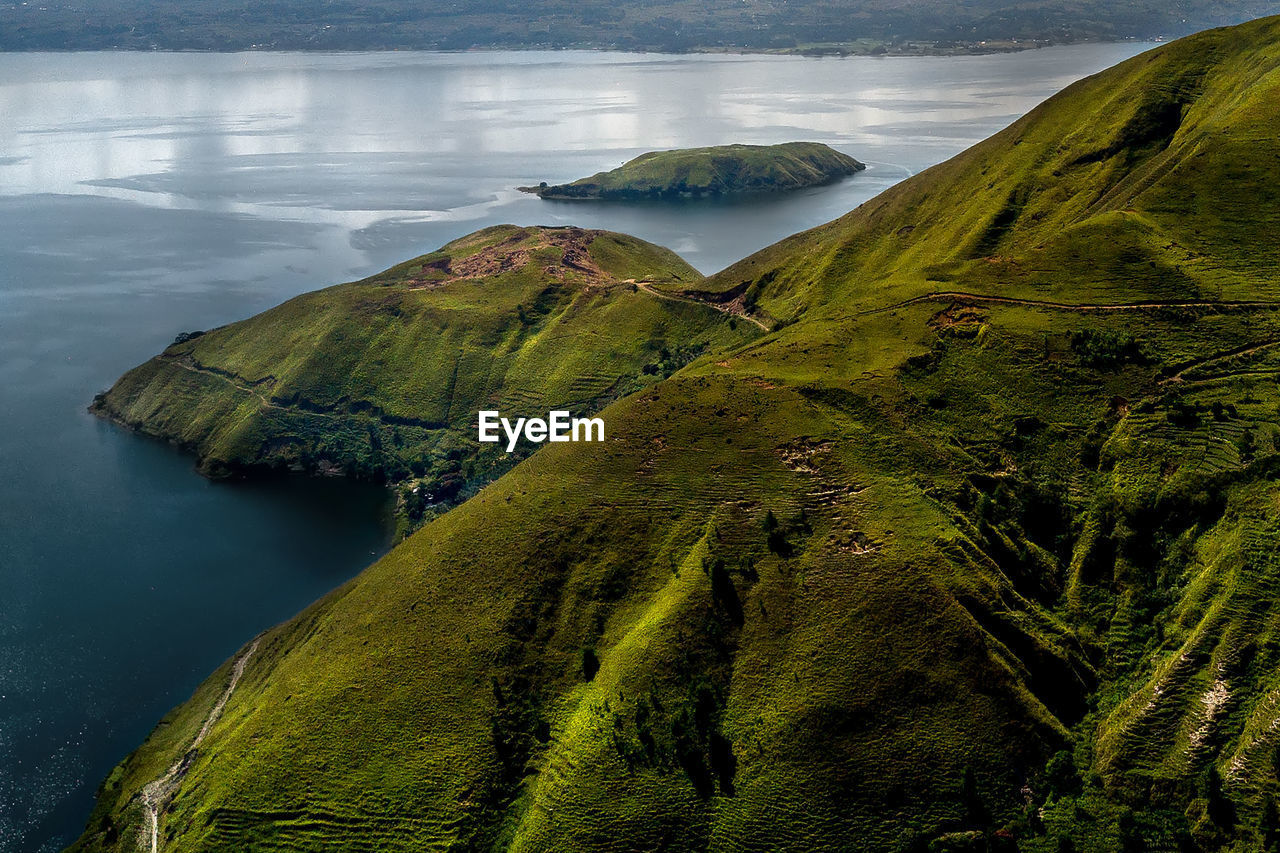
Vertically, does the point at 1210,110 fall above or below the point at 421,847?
above

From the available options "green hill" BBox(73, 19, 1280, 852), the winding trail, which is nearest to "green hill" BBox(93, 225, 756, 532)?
"green hill" BBox(73, 19, 1280, 852)

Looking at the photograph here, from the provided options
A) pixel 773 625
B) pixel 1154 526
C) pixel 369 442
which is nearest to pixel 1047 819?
pixel 773 625

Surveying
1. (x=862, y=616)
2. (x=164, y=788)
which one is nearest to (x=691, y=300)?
(x=862, y=616)

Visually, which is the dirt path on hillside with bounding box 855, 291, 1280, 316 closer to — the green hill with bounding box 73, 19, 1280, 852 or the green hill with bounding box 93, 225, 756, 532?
the green hill with bounding box 73, 19, 1280, 852

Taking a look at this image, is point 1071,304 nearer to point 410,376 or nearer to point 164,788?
point 164,788

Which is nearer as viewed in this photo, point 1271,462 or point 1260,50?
point 1271,462

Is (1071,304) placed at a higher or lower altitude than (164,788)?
higher

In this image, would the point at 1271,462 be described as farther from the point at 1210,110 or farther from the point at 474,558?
the point at 1210,110
